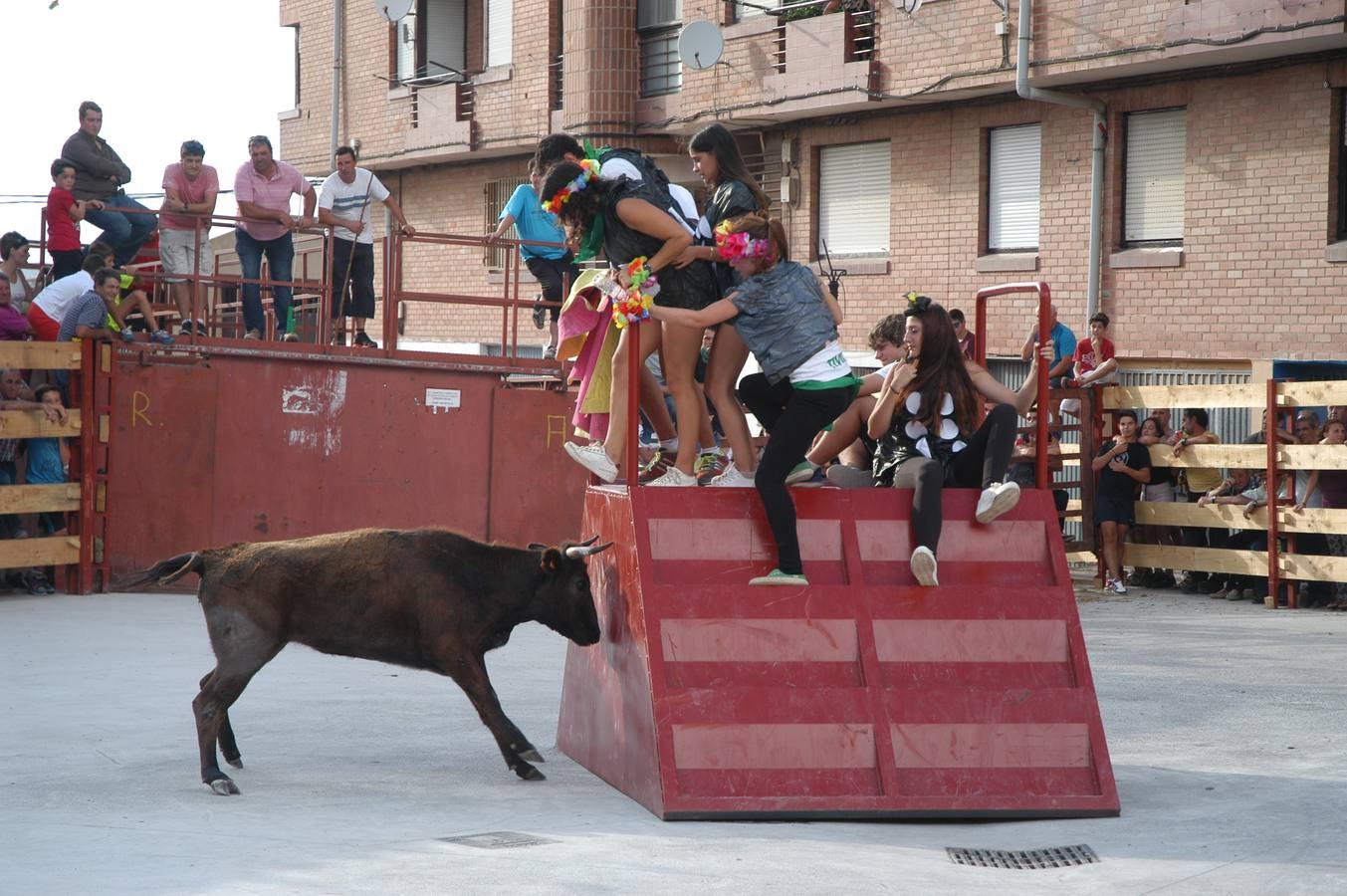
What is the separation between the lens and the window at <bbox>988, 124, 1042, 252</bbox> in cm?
2203

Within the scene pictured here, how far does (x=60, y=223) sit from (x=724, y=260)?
983 centimetres

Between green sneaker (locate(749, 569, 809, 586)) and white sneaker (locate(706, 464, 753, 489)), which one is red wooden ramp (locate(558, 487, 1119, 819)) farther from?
white sneaker (locate(706, 464, 753, 489))

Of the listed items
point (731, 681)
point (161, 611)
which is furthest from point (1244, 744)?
point (161, 611)

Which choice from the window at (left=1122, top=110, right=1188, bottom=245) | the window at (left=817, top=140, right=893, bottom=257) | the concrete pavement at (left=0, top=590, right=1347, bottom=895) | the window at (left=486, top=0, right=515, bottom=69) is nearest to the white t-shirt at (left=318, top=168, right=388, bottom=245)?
the concrete pavement at (left=0, top=590, right=1347, bottom=895)

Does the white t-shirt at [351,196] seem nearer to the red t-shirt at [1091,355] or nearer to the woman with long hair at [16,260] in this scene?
the woman with long hair at [16,260]

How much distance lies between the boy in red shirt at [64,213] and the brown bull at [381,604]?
8.74 meters

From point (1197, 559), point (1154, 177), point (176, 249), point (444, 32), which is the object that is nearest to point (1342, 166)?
point (1154, 177)

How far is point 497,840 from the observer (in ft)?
22.5

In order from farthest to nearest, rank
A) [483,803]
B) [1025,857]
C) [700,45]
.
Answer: [700,45] → [483,803] → [1025,857]

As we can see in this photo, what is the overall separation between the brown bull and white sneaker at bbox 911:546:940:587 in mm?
1433

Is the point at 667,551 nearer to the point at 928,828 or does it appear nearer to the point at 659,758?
the point at 659,758

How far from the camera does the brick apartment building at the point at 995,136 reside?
19.1m

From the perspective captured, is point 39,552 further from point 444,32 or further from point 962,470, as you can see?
point 444,32

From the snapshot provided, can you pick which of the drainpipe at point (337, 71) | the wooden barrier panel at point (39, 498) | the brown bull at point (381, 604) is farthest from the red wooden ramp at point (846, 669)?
the drainpipe at point (337, 71)
